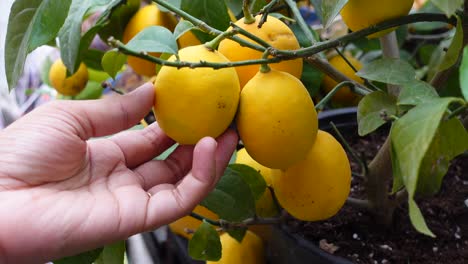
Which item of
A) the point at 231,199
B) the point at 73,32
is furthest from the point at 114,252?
the point at 73,32

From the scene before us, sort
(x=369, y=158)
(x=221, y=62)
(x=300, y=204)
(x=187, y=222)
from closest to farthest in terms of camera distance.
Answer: (x=221, y=62)
(x=300, y=204)
(x=187, y=222)
(x=369, y=158)

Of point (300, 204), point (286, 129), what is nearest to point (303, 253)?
point (300, 204)

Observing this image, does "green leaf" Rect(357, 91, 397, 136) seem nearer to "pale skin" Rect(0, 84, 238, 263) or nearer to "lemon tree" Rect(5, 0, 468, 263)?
"lemon tree" Rect(5, 0, 468, 263)

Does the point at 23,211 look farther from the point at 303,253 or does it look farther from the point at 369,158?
the point at 369,158

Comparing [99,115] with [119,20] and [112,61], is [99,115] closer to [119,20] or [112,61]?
[112,61]

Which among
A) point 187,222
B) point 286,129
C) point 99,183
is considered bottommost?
point 187,222

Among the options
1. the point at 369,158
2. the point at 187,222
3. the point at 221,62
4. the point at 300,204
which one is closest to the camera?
the point at 221,62

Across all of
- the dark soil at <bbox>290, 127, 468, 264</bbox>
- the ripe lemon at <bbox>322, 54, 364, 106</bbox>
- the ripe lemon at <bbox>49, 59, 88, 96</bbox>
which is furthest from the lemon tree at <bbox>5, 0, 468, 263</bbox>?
the ripe lemon at <bbox>49, 59, 88, 96</bbox>
